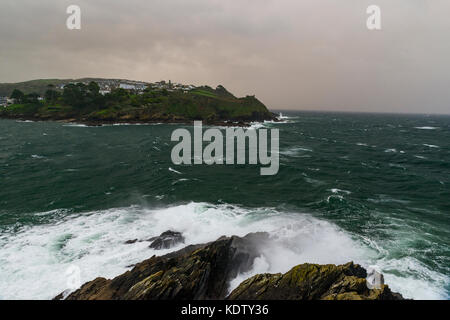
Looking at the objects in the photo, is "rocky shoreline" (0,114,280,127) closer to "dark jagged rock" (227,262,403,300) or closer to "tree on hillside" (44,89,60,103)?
"tree on hillside" (44,89,60,103)

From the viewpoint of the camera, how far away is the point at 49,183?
35406 millimetres

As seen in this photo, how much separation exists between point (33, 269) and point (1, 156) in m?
51.6

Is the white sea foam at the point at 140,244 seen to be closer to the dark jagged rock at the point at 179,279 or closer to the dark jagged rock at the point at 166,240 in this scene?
the dark jagged rock at the point at 166,240

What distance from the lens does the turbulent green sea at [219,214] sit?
17.9m

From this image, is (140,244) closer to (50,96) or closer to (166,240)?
(166,240)

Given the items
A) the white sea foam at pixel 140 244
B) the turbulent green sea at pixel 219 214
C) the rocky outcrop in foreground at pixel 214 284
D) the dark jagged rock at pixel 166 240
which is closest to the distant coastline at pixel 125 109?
the turbulent green sea at pixel 219 214

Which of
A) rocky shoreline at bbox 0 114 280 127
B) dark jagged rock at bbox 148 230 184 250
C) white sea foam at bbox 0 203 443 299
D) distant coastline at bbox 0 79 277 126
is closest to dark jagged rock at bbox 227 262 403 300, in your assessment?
white sea foam at bbox 0 203 443 299

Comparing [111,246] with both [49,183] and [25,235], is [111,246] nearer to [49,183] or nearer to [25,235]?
[25,235]

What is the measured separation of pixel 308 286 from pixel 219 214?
47.0ft

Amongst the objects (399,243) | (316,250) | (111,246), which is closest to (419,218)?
(399,243)

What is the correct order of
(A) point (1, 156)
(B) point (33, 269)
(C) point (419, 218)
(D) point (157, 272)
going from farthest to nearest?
1. (A) point (1, 156)
2. (C) point (419, 218)
3. (B) point (33, 269)
4. (D) point (157, 272)

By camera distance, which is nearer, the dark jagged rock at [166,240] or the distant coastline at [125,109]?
the dark jagged rock at [166,240]

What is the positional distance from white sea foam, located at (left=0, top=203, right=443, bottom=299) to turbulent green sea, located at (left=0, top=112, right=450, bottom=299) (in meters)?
0.10

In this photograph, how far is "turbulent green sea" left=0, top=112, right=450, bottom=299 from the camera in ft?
58.9
